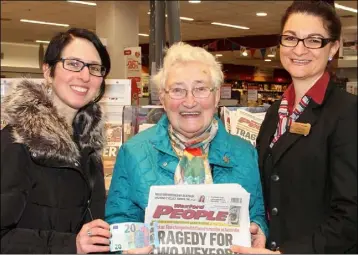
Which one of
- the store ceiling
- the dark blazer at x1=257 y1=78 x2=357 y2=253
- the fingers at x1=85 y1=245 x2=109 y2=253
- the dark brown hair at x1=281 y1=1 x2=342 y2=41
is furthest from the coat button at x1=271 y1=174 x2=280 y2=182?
the store ceiling

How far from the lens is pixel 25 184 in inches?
67.8

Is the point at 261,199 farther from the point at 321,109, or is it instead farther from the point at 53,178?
the point at 53,178

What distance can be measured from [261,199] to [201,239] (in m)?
0.38

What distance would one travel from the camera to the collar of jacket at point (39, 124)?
1790 mm

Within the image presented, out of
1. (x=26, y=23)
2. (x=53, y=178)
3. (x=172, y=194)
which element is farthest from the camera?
(x=26, y=23)

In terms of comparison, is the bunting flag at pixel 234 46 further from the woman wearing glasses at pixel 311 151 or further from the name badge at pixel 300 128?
the name badge at pixel 300 128

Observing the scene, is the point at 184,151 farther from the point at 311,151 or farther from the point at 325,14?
the point at 325,14

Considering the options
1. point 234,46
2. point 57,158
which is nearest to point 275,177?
point 57,158

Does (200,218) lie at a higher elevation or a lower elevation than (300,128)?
lower

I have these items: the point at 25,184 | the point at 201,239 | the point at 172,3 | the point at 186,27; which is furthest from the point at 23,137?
the point at 186,27

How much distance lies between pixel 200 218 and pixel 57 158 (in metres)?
0.56

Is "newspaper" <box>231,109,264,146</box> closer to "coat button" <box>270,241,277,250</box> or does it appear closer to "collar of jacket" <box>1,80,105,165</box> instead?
"coat button" <box>270,241,277,250</box>

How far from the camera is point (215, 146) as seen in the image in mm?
1976

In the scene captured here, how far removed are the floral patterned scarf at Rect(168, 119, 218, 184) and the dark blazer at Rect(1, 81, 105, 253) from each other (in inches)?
14.3
